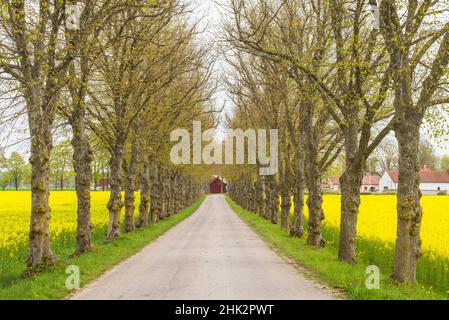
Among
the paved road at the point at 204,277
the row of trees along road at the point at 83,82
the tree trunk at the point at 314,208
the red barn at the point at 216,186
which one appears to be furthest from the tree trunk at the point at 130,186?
the red barn at the point at 216,186

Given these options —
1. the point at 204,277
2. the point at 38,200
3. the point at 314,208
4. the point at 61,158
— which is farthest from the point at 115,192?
the point at 61,158

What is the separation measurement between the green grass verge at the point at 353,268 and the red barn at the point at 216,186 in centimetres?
14506

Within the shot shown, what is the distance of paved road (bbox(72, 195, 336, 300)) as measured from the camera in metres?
10.1

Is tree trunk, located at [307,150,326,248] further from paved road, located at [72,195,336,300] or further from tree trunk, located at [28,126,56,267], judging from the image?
tree trunk, located at [28,126,56,267]

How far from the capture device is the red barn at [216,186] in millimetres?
170125

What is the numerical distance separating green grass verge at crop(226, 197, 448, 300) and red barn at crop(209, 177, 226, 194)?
145061mm

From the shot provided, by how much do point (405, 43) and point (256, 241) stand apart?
45.0 feet

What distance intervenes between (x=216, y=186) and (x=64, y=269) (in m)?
159

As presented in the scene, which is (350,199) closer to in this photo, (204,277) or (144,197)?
(204,277)

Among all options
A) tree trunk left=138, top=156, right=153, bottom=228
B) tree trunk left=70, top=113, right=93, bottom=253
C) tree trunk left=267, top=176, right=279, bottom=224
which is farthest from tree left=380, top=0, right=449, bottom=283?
tree trunk left=267, top=176, right=279, bottom=224

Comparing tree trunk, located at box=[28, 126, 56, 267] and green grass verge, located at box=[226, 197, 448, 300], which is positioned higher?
tree trunk, located at box=[28, 126, 56, 267]

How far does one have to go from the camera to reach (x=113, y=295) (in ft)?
33.0

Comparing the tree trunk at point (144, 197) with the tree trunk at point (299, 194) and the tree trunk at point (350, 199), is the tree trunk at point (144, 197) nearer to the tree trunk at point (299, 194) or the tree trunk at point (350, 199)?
the tree trunk at point (299, 194)
